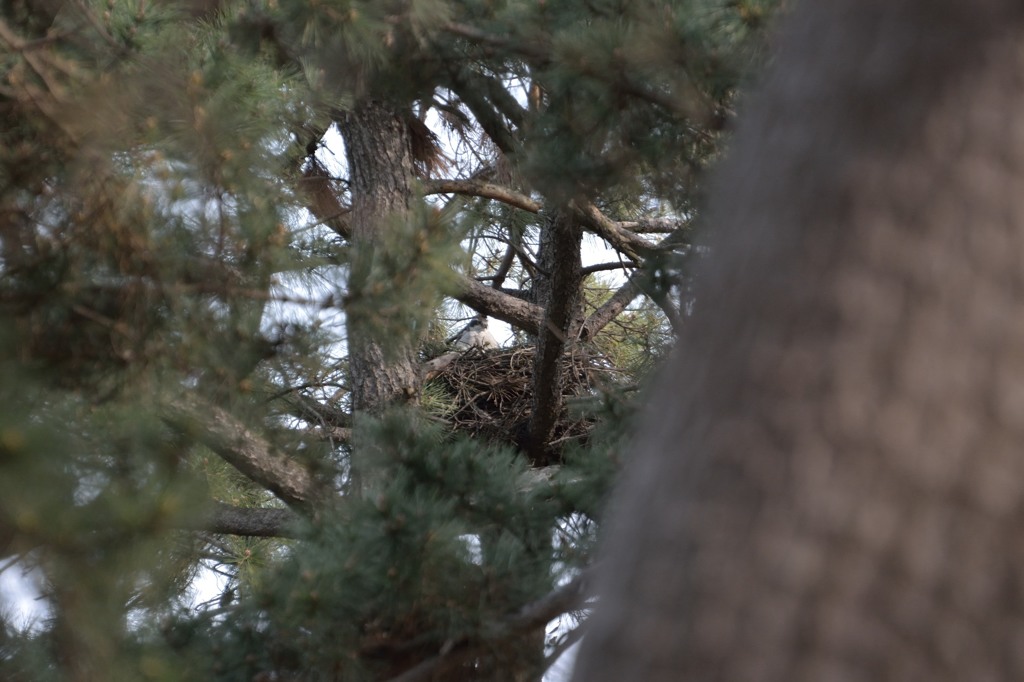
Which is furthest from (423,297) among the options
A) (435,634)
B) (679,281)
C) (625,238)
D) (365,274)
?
(625,238)

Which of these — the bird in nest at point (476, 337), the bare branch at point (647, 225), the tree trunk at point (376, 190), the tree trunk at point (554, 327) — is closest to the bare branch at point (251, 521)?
the tree trunk at point (376, 190)

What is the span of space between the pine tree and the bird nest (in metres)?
1.57

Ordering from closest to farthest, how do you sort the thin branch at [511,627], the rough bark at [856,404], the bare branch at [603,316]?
the rough bark at [856,404] → the thin branch at [511,627] → the bare branch at [603,316]

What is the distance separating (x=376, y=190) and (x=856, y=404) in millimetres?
3836

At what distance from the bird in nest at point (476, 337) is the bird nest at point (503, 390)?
0.18 meters

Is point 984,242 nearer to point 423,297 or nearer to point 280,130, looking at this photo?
point 423,297

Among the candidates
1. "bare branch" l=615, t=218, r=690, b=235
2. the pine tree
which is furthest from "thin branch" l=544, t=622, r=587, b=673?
"bare branch" l=615, t=218, r=690, b=235

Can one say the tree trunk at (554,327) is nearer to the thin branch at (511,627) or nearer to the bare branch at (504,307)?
the bare branch at (504,307)

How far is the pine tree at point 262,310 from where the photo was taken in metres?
2.02

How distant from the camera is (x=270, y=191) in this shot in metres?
2.66

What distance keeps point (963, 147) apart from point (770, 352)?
0.22 metres

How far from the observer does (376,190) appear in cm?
443

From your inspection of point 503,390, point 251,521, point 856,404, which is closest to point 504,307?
point 503,390

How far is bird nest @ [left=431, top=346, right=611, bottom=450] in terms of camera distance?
4.89m
